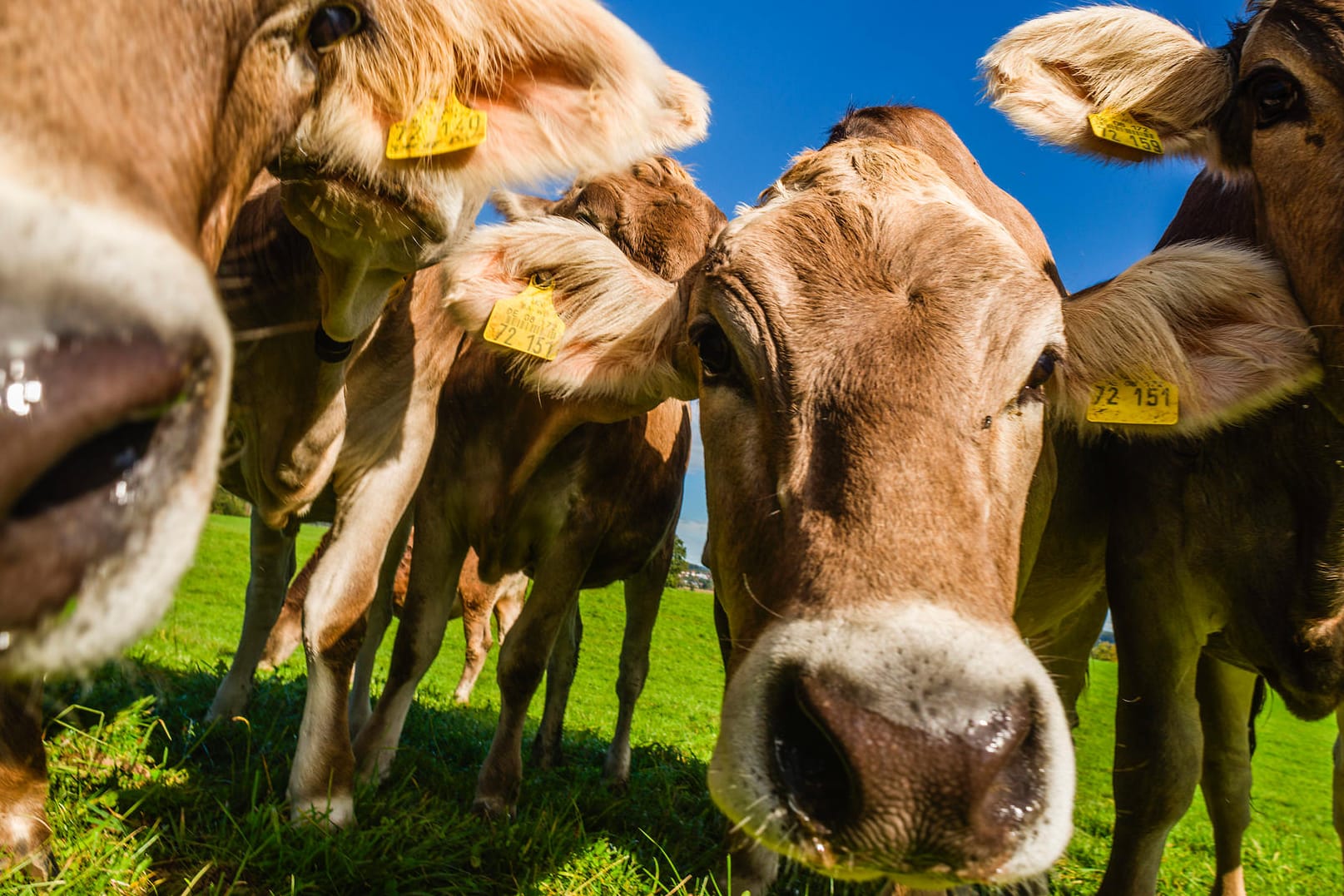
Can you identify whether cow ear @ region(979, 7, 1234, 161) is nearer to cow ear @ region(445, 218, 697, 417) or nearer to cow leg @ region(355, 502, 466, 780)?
cow ear @ region(445, 218, 697, 417)

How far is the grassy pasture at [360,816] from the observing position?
2566mm

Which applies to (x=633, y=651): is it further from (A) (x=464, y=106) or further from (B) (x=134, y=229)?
(B) (x=134, y=229)

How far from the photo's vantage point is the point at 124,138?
1249 mm

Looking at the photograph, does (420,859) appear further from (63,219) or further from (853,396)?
(63,219)

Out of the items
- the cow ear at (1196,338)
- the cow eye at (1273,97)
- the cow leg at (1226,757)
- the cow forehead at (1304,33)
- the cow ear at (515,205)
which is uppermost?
the cow forehead at (1304,33)

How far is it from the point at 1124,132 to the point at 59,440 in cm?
316

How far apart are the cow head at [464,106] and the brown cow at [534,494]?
1.36 m

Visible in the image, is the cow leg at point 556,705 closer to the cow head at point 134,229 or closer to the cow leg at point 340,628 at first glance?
the cow leg at point 340,628

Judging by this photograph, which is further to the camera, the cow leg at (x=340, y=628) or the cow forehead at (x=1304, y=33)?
the cow leg at (x=340, y=628)

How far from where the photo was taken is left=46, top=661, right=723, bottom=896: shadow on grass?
2611mm

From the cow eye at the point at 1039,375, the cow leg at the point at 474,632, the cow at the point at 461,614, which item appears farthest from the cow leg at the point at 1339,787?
the cow leg at the point at 474,632

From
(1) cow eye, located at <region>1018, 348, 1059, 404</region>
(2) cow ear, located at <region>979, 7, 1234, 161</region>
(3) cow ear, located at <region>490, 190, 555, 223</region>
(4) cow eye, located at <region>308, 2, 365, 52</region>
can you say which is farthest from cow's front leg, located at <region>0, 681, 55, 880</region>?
(3) cow ear, located at <region>490, 190, 555, 223</region>

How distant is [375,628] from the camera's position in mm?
5973

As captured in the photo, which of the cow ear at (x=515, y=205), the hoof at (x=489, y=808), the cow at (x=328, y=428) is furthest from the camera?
the cow ear at (x=515, y=205)
